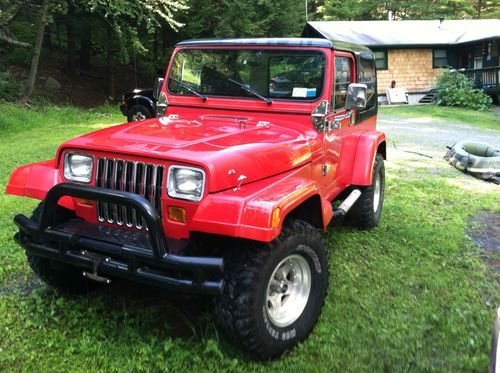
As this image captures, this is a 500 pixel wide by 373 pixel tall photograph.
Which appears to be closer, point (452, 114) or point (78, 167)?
point (78, 167)

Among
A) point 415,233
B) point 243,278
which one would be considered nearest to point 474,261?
point 415,233

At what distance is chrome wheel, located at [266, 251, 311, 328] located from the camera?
3055mm

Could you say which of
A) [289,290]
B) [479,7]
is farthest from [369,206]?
[479,7]

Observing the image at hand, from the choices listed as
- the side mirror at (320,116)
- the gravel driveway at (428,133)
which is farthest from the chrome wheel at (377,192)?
the gravel driveway at (428,133)

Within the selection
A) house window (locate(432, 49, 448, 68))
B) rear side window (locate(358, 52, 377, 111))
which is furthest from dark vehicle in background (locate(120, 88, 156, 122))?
house window (locate(432, 49, 448, 68))

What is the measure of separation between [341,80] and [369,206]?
4.56ft

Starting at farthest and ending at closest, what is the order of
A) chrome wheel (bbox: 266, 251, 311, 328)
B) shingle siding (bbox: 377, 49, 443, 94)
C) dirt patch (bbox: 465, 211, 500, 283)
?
shingle siding (bbox: 377, 49, 443, 94) → dirt patch (bbox: 465, 211, 500, 283) → chrome wheel (bbox: 266, 251, 311, 328)

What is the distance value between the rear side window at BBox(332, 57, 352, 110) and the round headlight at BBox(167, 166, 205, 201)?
5.68ft

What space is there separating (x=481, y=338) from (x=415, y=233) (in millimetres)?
2024

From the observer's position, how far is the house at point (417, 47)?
25.9 meters

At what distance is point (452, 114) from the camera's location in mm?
20453

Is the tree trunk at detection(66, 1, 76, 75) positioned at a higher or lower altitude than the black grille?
higher

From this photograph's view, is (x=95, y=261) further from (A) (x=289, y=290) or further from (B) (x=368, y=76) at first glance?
(B) (x=368, y=76)

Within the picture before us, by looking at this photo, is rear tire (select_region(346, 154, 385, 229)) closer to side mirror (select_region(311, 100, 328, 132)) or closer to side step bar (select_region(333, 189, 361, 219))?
side step bar (select_region(333, 189, 361, 219))
